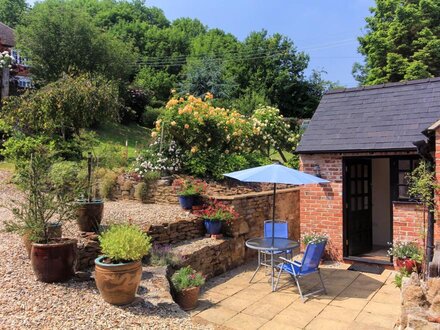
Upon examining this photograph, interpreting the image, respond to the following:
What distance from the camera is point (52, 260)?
484cm

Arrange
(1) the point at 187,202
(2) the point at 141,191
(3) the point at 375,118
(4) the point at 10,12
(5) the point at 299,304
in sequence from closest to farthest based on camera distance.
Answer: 1. (5) the point at 299,304
2. (3) the point at 375,118
3. (1) the point at 187,202
4. (2) the point at 141,191
5. (4) the point at 10,12

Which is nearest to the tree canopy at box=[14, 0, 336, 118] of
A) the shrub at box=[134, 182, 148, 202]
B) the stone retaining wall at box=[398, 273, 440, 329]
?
the shrub at box=[134, 182, 148, 202]

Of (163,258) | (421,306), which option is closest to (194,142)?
(163,258)

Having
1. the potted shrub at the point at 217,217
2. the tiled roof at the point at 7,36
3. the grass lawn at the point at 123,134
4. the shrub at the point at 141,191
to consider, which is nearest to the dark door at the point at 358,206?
the potted shrub at the point at 217,217

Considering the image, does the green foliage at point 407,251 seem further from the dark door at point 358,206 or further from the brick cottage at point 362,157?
the dark door at point 358,206

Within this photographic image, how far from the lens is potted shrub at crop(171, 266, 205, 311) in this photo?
5.72 m

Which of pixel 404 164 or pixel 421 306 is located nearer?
pixel 421 306

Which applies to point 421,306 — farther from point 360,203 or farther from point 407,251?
point 360,203

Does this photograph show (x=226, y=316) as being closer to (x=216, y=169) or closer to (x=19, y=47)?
(x=216, y=169)

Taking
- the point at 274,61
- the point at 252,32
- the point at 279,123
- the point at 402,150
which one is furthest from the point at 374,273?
the point at 252,32

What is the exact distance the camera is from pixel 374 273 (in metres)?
8.00

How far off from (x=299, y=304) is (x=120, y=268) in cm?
311

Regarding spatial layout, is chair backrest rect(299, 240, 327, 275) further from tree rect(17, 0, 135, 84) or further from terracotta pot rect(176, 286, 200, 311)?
tree rect(17, 0, 135, 84)

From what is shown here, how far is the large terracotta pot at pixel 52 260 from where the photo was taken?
482 centimetres
